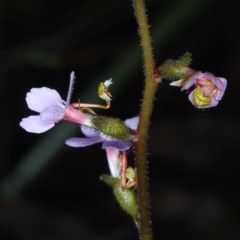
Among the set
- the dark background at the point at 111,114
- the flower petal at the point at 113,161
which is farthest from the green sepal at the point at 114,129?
the dark background at the point at 111,114

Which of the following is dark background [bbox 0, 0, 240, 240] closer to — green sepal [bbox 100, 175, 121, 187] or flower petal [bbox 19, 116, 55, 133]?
green sepal [bbox 100, 175, 121, 187]

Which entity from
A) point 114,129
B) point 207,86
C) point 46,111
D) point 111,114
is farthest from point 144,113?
point 111,114

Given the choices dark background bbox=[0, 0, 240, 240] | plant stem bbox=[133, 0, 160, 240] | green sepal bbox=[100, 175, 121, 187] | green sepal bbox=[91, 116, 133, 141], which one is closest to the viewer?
plant stem bbox=[133, 0, 160, 240]

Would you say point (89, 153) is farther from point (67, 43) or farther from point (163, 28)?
point (163, 28)

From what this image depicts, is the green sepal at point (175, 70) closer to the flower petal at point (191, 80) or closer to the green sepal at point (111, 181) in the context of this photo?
the flower petal at point (191, 80)

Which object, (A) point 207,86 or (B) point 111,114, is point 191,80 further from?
(B) point 111,114

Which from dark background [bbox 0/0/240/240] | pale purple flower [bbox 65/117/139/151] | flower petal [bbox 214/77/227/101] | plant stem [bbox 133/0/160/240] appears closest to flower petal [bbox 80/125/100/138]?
pale purple flower [bbox 65/117/139/151]
